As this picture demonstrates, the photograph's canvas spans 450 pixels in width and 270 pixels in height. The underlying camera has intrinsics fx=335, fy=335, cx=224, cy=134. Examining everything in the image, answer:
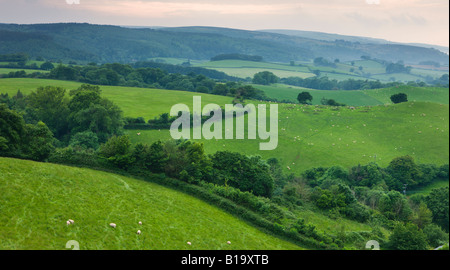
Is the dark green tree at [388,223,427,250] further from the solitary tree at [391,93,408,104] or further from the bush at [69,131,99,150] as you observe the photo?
the solitary tree at [391,93,408,104]

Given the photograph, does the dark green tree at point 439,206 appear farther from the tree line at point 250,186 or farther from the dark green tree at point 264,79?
the dark green tree at point 264,79

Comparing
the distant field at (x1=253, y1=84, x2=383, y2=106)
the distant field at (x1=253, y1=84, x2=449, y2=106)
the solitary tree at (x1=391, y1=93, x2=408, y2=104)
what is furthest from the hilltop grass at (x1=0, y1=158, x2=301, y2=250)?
the distant field at (x1=253, y1=84, x2=383, y2=106)

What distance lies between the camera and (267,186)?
4081cm

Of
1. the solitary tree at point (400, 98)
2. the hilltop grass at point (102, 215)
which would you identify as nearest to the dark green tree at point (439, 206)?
the hilltop grass at point (102, 215)

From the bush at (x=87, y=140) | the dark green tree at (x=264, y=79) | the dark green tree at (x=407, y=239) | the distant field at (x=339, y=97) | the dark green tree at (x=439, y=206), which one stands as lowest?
the dark green tree at (x=439, y=206)

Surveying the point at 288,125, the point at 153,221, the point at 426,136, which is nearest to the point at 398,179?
the point at 426,136

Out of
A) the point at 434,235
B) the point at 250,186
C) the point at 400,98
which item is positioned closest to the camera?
the point at 434,235

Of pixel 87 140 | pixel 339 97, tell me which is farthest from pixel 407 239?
pixel 339 97

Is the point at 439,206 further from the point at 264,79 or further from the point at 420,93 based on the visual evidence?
the point at 264,79

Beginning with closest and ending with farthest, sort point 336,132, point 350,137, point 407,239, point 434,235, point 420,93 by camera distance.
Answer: point 407,239 → point 434,235 → point 350,137 → point 336,132 → point 420,93

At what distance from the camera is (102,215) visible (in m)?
26.5

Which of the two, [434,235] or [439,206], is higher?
[434,235]

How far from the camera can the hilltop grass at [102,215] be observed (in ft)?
75.3
